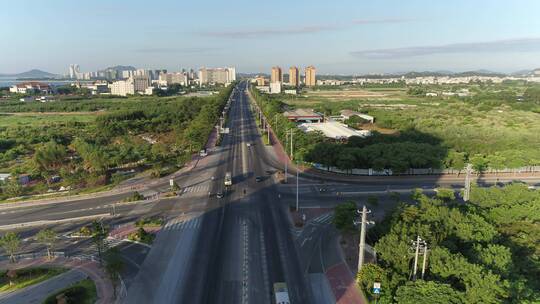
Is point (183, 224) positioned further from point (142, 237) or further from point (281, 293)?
point (281, 293)

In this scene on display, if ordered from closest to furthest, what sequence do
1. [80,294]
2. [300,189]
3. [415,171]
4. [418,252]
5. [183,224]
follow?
[418,252] < [80,294] < [183,224] < [300,189] < [415,171]

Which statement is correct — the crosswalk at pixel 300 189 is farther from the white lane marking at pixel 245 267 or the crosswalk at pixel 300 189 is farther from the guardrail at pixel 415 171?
the white lane marking at pixel 245 267

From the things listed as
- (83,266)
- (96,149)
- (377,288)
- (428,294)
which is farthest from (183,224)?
(96,149)

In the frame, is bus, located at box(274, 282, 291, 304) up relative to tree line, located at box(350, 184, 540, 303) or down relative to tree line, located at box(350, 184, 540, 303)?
down

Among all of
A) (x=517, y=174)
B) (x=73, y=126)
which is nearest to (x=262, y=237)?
(x=517, y=174)

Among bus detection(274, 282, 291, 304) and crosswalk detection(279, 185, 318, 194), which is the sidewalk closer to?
bus detection(274, 282, 291, 304)

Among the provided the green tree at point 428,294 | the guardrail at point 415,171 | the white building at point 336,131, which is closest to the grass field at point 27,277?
the green tree at point 428,294

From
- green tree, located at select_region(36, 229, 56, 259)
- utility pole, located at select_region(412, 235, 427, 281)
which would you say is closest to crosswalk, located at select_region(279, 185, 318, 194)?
utility pole, located at select_region(412, 235, 427, 281)
